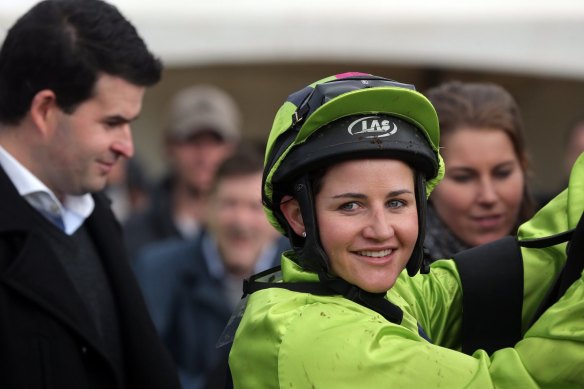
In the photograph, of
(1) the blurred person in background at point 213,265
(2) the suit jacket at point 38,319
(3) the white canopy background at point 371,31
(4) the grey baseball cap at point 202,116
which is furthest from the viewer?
(3) the white canopy background at point 371,31

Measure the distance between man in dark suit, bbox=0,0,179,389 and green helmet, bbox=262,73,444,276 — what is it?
1.04 meters

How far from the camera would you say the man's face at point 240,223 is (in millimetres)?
5859

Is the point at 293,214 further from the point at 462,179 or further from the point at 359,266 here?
the point at 462,179

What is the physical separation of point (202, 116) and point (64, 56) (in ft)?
11.9

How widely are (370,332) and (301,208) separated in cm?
37

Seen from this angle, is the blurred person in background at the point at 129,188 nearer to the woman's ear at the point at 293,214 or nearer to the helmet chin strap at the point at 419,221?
the woman's ear at the point at 293,214

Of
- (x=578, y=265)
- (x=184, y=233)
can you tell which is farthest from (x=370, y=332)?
(x=184, y=233)

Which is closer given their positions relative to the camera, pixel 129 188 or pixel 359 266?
pixel 359 266

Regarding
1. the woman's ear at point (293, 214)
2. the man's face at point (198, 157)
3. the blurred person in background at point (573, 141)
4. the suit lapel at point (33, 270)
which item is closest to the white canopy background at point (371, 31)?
the blurred person in background at point (573, 141)

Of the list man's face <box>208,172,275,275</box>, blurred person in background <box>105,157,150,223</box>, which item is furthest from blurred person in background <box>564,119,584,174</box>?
blurred person in background <box>105,157,150,223</box>

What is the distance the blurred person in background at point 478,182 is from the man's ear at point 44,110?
127cm

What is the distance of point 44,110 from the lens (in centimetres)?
370

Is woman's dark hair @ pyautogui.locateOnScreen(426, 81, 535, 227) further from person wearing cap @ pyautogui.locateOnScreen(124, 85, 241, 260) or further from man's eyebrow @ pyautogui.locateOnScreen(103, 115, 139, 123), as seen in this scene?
person wearing cap @ pyautogui.locateOnScreen(124, 85, 241, 260)

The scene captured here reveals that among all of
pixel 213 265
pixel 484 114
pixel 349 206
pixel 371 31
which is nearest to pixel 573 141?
pixel 371 31
